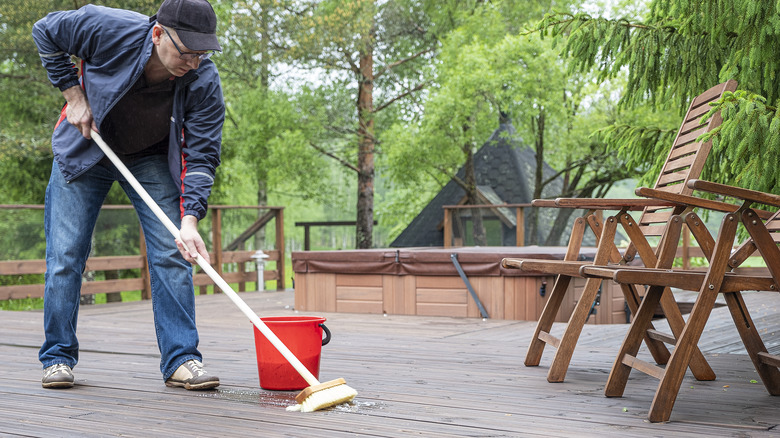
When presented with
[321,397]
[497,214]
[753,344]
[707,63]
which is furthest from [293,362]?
[497,214]

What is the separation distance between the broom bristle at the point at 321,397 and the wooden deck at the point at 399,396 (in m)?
0.03

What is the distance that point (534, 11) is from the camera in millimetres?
17031

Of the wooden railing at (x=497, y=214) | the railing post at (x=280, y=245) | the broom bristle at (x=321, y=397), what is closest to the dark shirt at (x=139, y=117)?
the broom bristle at (x=321, y=397)

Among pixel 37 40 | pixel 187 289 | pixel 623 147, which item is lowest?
pixel 187 289

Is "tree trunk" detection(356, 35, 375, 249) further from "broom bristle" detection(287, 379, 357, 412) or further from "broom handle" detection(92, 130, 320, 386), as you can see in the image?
"broom bristle" detection(287, 379, 357, 412)

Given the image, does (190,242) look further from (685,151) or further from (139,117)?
(685,151)

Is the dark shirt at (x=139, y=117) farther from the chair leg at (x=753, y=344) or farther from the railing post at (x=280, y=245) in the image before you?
the railing post at (x=280, y=245)

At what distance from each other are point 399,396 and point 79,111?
143 centimetres

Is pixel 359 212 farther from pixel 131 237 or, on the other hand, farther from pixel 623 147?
pixel 623 147

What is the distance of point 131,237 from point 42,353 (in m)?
5.17

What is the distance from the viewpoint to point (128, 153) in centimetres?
274

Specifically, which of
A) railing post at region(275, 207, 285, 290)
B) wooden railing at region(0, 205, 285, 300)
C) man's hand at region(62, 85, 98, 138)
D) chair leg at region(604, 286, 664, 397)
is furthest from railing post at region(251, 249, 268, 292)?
chair leg at region(604, 286, 664, 397)

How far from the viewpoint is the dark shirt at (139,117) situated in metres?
2.66

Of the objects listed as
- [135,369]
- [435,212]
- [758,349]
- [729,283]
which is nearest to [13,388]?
[135,369]
